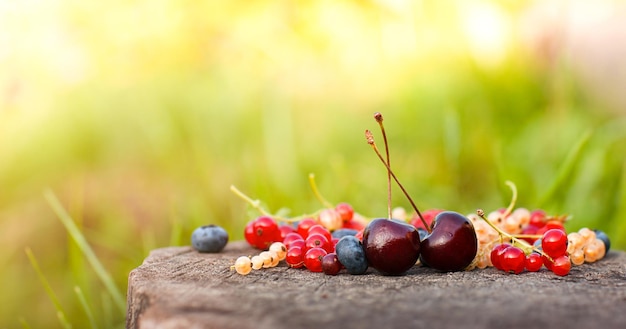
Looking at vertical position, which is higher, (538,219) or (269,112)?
(269,112)

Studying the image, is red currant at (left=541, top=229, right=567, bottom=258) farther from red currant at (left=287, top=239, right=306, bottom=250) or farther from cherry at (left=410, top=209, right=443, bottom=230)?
red currant at (left=287, top=239, right=306, bottom=250)

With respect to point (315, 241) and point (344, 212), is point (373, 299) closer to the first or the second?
point (315, 241)

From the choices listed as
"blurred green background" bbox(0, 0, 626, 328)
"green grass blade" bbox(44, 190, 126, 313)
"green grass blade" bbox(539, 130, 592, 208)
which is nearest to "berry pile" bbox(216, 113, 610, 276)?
"green grass blade" bbox(539, 130, 592, 208)

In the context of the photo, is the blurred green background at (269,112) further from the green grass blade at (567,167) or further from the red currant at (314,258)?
the red currant at (314,258)

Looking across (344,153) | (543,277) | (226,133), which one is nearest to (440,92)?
(344,153)

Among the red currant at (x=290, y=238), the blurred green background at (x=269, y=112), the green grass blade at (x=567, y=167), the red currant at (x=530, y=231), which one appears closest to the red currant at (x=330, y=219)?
the red currant at (x=290, y=238)

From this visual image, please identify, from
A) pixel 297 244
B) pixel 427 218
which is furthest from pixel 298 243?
pixel 427 218
